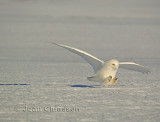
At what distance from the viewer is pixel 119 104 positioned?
20.4ft

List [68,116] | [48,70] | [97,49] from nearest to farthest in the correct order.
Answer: [68,116]
[48,70]
[97,49]

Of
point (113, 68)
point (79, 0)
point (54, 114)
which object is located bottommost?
point (54, 114)

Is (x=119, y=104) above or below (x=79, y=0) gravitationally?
below

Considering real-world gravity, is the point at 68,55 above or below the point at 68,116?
above

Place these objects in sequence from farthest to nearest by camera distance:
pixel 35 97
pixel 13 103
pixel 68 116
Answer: pixel 35 97
pixel 13 103
pixel 68 116

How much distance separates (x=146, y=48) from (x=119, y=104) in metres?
9.77

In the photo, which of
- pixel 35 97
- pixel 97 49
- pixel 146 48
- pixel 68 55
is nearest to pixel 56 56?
pixel 68 55

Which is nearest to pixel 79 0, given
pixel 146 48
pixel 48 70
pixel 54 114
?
pixel 146 48

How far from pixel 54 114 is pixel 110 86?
225 centimetres

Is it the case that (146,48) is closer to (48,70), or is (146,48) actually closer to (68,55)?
(68,55)

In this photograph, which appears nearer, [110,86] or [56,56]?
[110,86]

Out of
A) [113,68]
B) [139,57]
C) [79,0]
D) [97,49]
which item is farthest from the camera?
[79,0]

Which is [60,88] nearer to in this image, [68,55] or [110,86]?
[110,86]

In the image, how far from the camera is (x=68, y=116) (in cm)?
549
